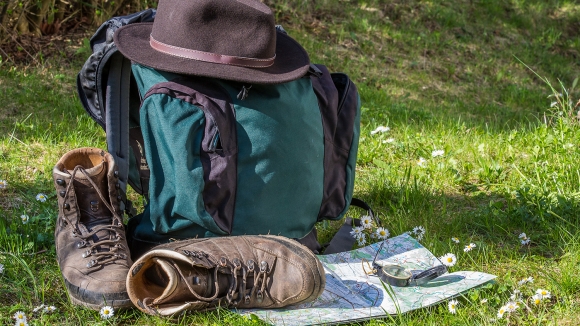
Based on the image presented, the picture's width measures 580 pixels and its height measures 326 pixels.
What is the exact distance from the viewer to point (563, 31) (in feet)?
26.7

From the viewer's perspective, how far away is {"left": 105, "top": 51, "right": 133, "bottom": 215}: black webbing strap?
261 centimetres

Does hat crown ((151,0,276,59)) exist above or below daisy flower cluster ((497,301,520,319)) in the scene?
above

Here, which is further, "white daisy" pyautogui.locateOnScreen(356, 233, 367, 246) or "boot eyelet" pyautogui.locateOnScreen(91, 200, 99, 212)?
"white daisy" pyautogui.locateOnScreen(356, 233, 367, 246)

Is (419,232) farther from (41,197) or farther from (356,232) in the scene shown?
(41,197)

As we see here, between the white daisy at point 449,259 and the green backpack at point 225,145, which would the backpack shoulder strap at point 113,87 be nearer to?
the green backpack at point 225,145

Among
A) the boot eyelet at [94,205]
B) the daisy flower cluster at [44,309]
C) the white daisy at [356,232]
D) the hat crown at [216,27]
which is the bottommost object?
the white daisy at [356,232]

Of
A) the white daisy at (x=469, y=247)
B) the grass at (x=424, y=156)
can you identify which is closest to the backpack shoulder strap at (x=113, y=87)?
the grass at (x=424, y=156)

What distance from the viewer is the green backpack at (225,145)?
2.26 m

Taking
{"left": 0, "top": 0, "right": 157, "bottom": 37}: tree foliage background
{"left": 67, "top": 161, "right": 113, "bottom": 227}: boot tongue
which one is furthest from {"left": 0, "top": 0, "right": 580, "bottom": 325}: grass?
{"left": 0, "top": 0, "right": 157, "bottom": 37}: tree foliage background

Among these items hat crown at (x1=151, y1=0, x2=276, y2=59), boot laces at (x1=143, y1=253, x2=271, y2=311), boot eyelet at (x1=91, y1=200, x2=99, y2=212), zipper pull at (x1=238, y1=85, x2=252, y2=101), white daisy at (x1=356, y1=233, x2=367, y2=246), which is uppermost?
hat crown at (x1=151, y1=0, x2=276, y2=59)

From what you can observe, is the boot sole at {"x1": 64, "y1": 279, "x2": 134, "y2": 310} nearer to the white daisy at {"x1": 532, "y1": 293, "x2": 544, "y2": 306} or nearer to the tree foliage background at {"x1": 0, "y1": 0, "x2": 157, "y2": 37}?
the white daisy at {"x1": 532, "y1": 293, "x2": 544, "y2": 306}

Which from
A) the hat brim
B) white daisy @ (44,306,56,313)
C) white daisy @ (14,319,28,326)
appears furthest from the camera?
the hat brim

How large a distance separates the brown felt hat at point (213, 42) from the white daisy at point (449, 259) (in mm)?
934

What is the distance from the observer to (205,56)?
7.63ft
